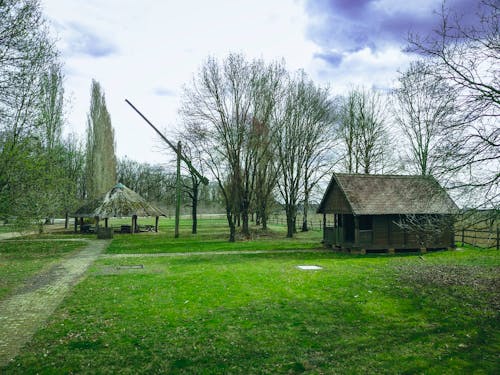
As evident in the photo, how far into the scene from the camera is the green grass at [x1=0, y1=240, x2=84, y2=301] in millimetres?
12414

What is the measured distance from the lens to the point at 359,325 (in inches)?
303

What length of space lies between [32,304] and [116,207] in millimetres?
23875

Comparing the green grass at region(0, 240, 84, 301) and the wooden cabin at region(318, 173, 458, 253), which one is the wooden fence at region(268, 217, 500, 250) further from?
the green grass at region(0, 240, 84, 301)

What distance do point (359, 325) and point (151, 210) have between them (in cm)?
2975

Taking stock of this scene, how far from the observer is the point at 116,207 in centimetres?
3247

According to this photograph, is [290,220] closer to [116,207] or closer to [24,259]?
[116,207]

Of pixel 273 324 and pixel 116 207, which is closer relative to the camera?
pixel 273 324

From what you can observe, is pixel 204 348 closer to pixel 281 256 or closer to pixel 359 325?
pixel 359 325

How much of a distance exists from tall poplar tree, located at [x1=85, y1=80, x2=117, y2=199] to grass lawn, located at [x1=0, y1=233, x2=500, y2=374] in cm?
3553

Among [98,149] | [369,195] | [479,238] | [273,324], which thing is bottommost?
[273,324]

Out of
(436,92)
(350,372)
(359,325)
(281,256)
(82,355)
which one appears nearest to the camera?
(350,372)

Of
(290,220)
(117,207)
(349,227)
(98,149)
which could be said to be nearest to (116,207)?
(117,207)

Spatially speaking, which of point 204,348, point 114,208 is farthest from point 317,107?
point 204,348

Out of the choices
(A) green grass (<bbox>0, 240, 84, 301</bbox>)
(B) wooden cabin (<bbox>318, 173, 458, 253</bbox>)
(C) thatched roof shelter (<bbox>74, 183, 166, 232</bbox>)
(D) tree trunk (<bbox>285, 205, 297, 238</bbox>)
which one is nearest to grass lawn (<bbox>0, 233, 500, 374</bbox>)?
(A) green grass (<bbox>0, 240, 84, 301</bbox>)
